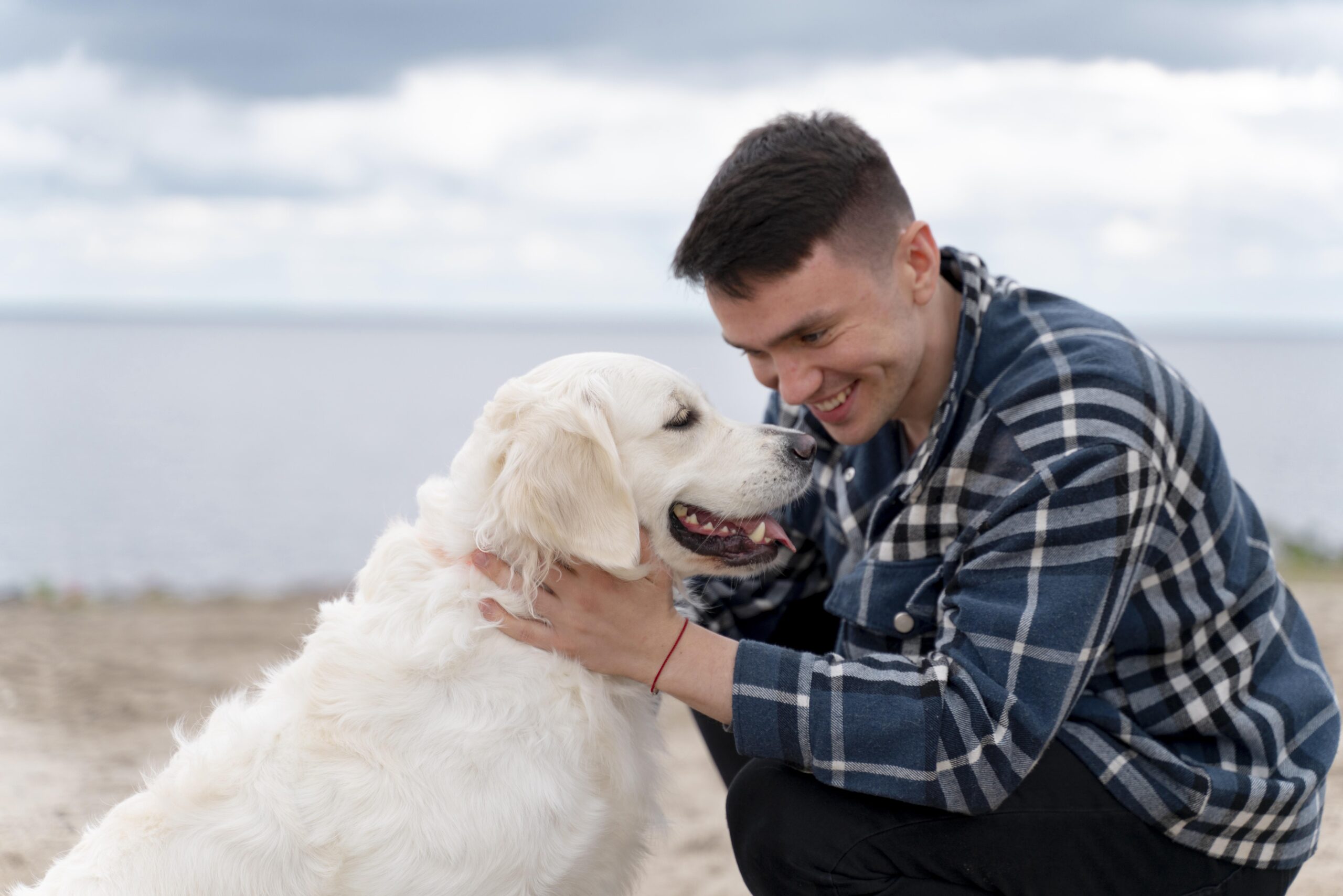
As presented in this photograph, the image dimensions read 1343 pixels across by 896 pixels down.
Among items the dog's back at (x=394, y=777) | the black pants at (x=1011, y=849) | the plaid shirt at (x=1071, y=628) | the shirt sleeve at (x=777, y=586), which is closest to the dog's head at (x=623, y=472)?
the dog's back at (x=394, y=777)

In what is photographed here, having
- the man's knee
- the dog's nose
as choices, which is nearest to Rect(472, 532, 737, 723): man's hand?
the man's knee

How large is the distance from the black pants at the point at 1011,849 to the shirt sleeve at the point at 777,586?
0.91 meters

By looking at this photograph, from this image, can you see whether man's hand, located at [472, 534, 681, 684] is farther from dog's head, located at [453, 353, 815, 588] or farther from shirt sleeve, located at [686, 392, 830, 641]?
shirt sleeve, located at [686, 392, 830, 641]

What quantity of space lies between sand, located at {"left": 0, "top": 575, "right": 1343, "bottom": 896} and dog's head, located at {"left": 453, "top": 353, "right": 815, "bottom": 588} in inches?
30.2

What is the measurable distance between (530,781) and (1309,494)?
15.8m

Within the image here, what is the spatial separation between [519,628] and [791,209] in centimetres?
118

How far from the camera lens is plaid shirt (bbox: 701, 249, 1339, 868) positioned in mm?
2090

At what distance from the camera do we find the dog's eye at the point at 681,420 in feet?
8.63

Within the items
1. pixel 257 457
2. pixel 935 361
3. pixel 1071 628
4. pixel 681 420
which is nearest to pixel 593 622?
pixel 681 420

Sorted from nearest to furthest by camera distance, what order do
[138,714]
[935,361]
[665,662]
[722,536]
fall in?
[665,662] → [722,536] → [935,361] → [138,714]

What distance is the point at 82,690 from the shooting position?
5.61 metres

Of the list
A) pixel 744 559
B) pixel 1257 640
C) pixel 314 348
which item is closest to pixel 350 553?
pixel 744 559

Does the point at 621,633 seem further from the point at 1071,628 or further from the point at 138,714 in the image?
the point at 138,714

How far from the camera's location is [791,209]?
8.24ft
